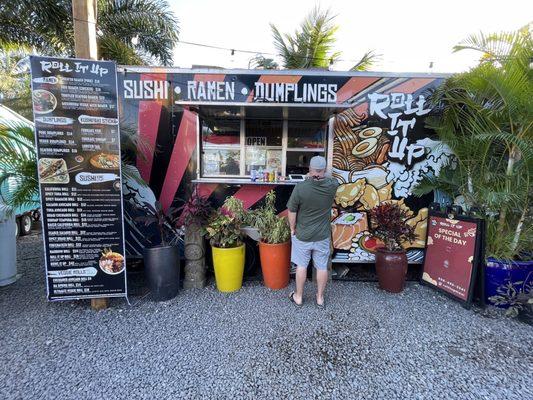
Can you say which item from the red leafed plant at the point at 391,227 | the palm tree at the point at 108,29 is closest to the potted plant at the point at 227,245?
the red leafed plant at the point at 391,227

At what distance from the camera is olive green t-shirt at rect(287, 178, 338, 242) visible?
9.78 feet

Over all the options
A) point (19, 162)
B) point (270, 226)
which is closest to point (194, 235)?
point (270, 226)

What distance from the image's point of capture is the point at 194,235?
357 centimetres

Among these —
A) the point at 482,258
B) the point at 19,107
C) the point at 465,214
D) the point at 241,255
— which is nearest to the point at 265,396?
the point at 241,255

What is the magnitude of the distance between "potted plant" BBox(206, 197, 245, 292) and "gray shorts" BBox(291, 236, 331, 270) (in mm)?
801

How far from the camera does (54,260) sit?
9.75 ft

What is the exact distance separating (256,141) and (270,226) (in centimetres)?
142

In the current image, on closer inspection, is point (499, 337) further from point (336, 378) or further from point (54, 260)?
point (54, 260)

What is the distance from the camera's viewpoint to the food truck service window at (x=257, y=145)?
4133 mm

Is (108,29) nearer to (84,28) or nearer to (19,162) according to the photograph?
(84,28)

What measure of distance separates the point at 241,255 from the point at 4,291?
10.4 ft

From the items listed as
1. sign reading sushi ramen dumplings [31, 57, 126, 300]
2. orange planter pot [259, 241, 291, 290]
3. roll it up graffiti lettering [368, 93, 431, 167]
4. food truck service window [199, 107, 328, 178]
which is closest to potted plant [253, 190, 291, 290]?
orange planter pot [259, 241, 291, 290]

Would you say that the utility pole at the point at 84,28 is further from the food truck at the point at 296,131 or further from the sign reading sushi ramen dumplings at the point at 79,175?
the food truck at the point at 296,131

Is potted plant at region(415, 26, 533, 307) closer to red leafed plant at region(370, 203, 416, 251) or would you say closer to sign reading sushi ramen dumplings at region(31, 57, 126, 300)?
red leafed plant at region(370, 203, 416, 251)
